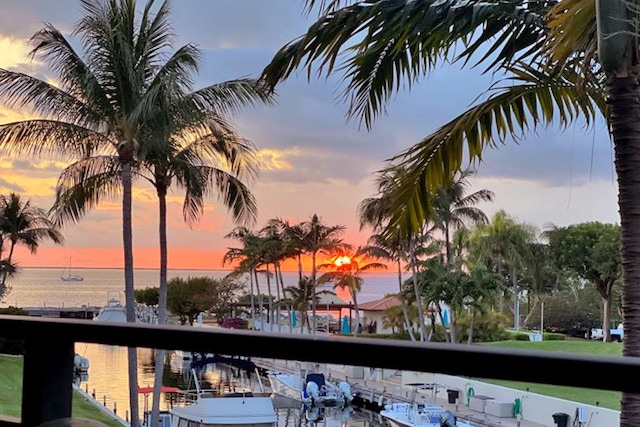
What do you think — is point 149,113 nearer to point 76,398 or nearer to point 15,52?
point 15,52

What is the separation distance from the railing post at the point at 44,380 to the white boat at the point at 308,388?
591 millimetres

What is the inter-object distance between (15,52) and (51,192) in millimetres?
2970

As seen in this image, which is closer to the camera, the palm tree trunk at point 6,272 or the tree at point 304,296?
the palm tree trunk at point 6,272

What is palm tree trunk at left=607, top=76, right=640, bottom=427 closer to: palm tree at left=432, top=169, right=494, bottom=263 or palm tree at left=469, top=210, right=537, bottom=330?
palm tree at left=432, top=169, right=494, bottom=263

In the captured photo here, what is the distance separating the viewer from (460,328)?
27.2 metres

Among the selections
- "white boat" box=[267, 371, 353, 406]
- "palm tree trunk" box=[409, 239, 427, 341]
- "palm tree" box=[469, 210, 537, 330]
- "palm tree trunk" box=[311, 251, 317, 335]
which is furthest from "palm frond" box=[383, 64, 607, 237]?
"palm tree trunk" box=[311, 251, 317, 335]

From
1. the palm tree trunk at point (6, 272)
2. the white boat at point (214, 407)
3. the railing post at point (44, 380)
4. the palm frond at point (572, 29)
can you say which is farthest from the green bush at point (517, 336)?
the railing post at point (44, 380)

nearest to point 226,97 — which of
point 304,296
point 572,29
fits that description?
point 572,29

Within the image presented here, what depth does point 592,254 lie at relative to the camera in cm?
2291

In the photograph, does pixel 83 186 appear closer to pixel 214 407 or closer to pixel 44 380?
pixel 214 407

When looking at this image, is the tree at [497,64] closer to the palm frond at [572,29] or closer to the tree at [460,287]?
the palm frond at [572,29]

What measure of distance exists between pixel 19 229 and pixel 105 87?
1634cm

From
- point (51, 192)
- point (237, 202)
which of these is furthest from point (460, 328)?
point (51, 192)

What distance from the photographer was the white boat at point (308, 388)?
2.02 meters
